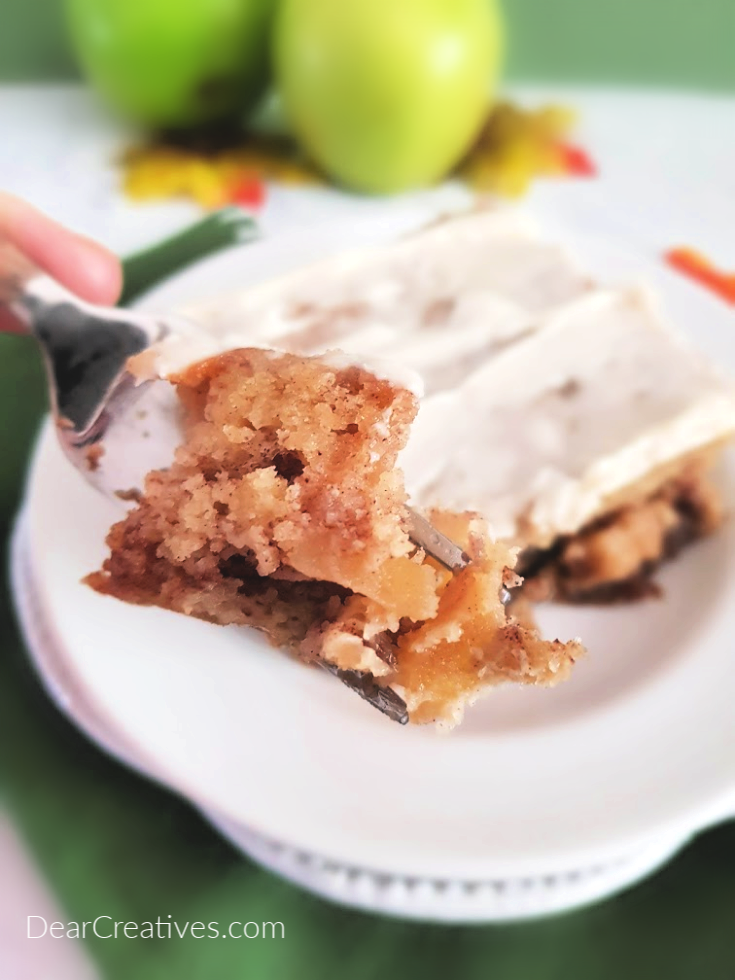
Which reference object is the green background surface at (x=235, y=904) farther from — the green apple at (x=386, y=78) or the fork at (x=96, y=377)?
the green apple at (x=386, y=78)

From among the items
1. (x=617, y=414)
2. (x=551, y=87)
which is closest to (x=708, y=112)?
(x=551, y=87)

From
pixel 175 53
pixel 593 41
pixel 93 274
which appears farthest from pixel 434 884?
pixel 593 41

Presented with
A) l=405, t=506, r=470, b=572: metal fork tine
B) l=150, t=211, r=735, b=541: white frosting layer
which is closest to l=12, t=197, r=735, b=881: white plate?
l=150, t=211, r=735, b=541: white frosting layer

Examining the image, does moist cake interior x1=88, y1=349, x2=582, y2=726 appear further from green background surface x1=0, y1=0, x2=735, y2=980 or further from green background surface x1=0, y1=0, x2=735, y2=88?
green background surface x1=0, y1=0, x2=735, y2=88

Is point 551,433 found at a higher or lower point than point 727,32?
lower

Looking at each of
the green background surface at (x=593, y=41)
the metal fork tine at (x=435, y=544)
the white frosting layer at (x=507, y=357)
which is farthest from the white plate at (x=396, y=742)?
the green background surface at (x=593, y=41)

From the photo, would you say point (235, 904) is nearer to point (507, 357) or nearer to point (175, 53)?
point (507, 357)

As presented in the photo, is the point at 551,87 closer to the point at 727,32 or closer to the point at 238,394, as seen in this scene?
the point at 727,32
